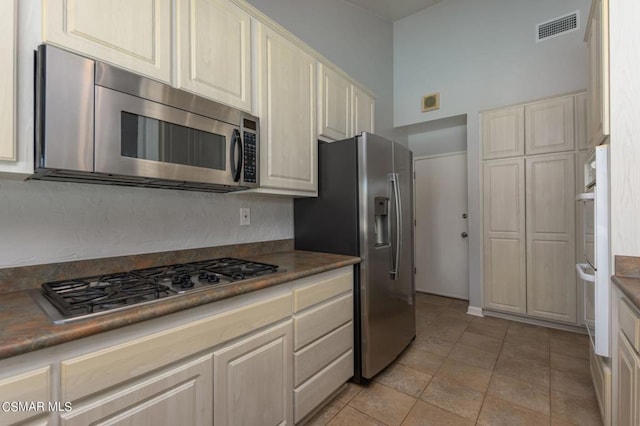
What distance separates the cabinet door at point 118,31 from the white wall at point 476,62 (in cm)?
324

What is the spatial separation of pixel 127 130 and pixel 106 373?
868 mm

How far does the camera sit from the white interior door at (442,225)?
391 centimetres

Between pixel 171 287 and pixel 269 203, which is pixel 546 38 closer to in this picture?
pixel 269 203

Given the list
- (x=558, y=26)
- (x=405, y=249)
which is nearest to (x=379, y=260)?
(x=405, y=249)

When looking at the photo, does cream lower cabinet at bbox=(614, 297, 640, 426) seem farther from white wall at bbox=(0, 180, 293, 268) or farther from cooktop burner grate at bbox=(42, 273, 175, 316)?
white wall at bbox=(0, 180, 293, 268)

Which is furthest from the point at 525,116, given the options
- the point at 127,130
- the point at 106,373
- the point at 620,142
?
the point at 106,373

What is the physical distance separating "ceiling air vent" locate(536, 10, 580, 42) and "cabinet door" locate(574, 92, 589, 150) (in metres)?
0.74

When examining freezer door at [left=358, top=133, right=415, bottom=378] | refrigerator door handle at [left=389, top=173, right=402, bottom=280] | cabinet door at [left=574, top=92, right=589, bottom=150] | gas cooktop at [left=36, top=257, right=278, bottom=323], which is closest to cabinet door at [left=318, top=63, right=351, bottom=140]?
freezer door at [left=358, top=133, right=415, bottom=378]

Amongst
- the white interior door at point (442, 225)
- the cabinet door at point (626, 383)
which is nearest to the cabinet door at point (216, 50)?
the cabinet door at point (626, 383)

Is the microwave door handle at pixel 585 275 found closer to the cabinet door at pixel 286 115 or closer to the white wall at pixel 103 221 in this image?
the cabinet door at pixel 286 115

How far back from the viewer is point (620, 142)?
1401 millimetres

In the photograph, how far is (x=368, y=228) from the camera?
195 cm

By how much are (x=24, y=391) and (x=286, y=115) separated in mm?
1666

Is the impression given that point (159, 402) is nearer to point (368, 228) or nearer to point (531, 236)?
point (368, 228)
